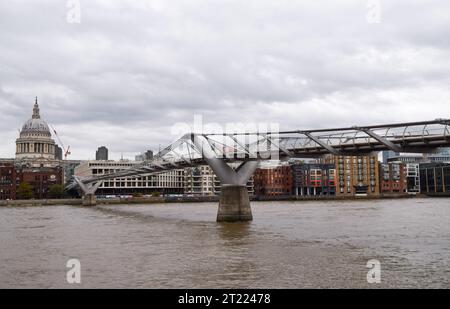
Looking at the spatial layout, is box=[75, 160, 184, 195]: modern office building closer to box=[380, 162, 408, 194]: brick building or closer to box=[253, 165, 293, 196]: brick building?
→ box=[253, 165, 293, 196]: brick building

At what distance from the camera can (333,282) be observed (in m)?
16.9

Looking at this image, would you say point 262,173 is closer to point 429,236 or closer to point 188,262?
point 429,236

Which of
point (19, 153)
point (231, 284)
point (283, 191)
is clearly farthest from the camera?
point (19, 153)

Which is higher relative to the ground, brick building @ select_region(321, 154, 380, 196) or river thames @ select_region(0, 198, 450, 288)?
brick building @ select_region(321, 154, 380, 196)

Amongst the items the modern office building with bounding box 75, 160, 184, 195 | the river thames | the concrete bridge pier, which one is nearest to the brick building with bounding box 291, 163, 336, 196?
the modern office building with bounding box 75, 160, 184, 195

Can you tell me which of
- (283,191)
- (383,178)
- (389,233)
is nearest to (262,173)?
(283,191)

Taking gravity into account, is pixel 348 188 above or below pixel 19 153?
below

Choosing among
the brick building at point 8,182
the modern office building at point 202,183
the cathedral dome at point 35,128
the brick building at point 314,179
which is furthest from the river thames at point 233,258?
the cathedral dome at point 35,128

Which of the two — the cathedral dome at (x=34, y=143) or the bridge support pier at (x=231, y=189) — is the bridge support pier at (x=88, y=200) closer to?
the bridge support pier at (x=231, y=189)

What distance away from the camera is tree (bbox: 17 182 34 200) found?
13662 cm

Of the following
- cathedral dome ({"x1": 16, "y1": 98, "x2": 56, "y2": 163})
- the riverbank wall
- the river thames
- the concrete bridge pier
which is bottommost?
the river thames

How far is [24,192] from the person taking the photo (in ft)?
449

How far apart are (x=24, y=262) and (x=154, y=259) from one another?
5.46 meters
